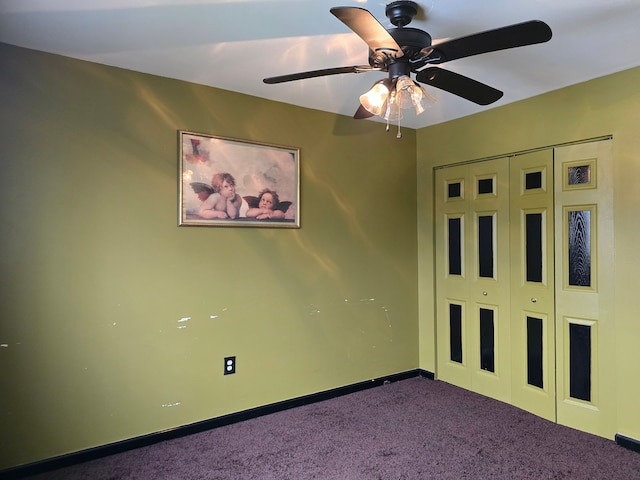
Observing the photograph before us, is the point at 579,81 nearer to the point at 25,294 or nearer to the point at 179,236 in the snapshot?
Answer: the point at 179,236

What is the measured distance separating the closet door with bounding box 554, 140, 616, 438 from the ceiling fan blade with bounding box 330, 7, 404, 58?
5.82ft

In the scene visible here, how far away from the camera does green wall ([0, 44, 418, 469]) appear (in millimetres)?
2277

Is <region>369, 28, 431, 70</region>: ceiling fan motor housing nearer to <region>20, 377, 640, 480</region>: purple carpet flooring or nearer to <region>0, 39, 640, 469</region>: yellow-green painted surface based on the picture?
<region>0, 39, 640, 469</region>: yellow-green painted surface

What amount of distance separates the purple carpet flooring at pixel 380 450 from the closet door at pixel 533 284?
0.20 metres

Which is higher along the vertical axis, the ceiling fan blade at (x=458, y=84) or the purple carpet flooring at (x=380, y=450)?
the ceiling fan blade at (x=458, y=84)

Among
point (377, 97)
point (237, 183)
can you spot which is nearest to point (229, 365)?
point (237, 183)

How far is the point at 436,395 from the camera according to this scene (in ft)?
11.1

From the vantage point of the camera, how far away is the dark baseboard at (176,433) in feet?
7.45

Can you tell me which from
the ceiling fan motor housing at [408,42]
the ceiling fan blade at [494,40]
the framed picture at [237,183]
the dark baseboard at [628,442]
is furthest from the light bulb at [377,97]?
the dark baseboard at [628,442]

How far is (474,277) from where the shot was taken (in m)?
3.48

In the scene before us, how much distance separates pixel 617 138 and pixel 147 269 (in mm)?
2977

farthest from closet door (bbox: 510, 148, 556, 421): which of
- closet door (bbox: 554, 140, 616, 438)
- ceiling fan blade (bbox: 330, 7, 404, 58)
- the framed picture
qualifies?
ceiling fan blade (bbox: 330, 7, 404, 58)

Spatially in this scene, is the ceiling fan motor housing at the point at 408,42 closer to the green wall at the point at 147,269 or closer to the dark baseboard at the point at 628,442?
Answer: the green wall at the point at 147,269

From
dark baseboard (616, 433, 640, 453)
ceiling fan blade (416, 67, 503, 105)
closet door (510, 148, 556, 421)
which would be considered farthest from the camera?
closet door (510, 148, 556, 421)
